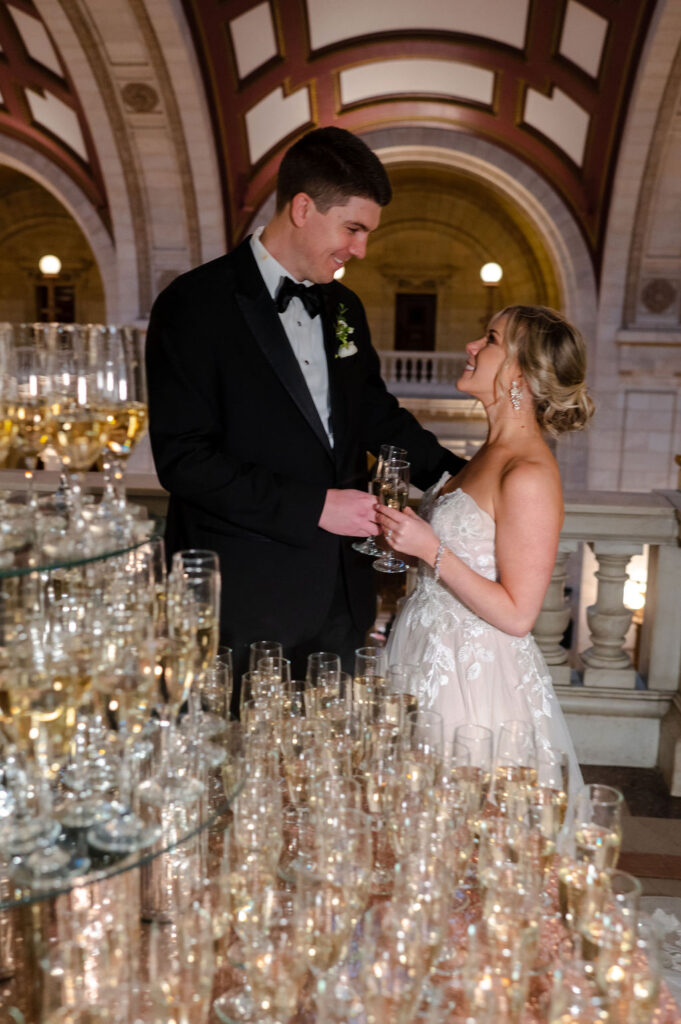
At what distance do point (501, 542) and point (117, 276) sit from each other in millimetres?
10077

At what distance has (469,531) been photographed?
311 centimetres

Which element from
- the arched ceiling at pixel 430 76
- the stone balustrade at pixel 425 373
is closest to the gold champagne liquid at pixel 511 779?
the arched ceiling at pixel 430 76

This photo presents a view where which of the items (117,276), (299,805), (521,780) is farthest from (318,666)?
(117,276)

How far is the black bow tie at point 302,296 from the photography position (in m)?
3.12

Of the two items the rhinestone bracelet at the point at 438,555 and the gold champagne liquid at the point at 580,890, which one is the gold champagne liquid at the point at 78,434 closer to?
the gold champagne liquid at the point at 580,890

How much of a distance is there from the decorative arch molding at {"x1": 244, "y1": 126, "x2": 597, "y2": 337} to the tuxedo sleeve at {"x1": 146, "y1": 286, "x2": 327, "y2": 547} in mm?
9646

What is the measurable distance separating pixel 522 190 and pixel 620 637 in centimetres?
946

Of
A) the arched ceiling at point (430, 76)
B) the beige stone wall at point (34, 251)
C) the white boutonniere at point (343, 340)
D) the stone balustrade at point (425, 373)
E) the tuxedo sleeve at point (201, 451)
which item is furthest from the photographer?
the beige stone wall at point (34, 251)

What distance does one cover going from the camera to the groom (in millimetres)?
2902

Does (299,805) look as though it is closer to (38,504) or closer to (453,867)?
(453,867)

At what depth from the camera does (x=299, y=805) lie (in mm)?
1953

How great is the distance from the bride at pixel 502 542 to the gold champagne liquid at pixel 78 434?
1225mm

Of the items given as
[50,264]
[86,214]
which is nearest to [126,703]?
[86,214]

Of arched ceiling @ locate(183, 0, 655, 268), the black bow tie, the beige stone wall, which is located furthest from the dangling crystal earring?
the beige stone wall
